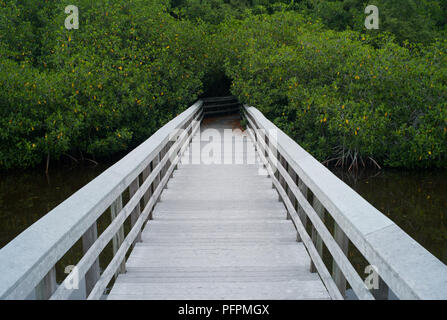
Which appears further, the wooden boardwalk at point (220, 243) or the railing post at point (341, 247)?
the railing post at point (341, 247)

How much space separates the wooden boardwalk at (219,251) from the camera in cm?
331

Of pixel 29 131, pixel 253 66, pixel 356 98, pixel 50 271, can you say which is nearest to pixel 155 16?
pixel 253 66

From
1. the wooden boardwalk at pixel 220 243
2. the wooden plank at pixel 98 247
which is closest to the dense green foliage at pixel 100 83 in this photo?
the wooden boardwalk at pixel 220 243

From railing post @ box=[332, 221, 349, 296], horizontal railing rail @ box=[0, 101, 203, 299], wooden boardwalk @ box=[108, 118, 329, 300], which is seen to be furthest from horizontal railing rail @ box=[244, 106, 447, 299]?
horizontal railing rail @ box=[0, 101, 203, 299]

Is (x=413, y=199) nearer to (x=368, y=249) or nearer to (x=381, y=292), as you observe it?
(x=381, y=292)

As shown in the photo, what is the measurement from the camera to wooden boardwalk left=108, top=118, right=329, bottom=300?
10.8 feet

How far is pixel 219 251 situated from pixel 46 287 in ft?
7.79

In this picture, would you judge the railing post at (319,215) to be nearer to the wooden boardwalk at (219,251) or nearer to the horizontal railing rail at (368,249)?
the horizontal railing rail at (368,249)

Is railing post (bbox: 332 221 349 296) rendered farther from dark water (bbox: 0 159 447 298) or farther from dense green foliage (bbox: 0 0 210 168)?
dense green foliage (bbox: 0 0 210 168)

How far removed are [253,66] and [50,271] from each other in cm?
1385

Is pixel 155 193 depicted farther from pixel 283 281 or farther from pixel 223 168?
pixel 223 168

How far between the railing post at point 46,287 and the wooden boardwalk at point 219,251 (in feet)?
4.22
